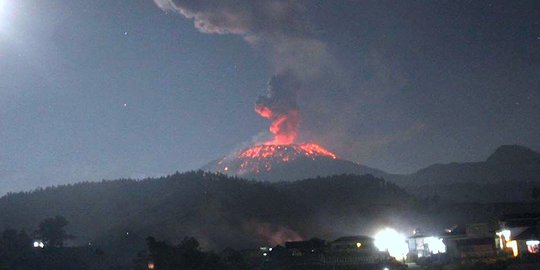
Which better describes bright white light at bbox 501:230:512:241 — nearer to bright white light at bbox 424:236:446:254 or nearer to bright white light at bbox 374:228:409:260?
bright white light at bbox 424:236:446:254

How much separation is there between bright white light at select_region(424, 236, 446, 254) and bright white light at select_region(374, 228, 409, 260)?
89.7 inches

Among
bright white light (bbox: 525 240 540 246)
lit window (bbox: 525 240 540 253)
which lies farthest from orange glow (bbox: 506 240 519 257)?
bright white light (bbox: 525 240 540 246)

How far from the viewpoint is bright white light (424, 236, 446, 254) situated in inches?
1842

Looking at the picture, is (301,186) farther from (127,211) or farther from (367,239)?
(367,239)

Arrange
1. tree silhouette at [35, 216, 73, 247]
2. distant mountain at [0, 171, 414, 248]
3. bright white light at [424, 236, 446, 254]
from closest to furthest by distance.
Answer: bright white light at [424, 236, 446, 254]
tree silhouette at [35, 216, 73, 247]
distant mountain at [0, 171, 414, 248]

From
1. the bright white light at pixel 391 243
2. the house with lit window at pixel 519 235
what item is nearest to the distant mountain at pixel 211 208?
the bright white light at pixel 391 243

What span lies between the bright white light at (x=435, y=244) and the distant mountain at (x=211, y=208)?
39276mm

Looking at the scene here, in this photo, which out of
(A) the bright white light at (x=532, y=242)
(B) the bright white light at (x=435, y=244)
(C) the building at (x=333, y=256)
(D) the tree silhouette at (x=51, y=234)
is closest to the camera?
(A) the bright white light at (x=532, y=242)

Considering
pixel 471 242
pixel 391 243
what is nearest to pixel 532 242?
pixel 471 242

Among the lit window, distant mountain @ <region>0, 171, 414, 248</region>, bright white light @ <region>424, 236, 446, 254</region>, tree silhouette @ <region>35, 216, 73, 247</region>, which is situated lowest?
the lit window

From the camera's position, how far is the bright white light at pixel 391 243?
50.5 meters

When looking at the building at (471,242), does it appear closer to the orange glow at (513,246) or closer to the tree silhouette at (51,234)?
the orange glow at (513,246)

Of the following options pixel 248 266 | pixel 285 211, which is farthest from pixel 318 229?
pixel 248 266

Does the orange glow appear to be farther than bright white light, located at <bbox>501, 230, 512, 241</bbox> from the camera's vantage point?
No
